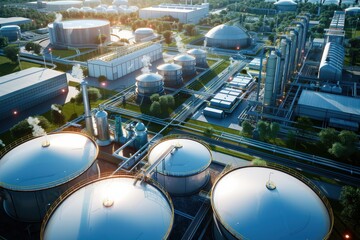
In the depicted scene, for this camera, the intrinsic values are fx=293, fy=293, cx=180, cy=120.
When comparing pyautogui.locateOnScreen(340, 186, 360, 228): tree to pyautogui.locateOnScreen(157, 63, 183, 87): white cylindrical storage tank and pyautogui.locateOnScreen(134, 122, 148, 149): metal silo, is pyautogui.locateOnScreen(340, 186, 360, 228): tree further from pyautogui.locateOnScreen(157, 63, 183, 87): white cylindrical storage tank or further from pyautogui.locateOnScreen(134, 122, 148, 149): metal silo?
pyautogui.locateOnScreen(157, 63, 183, 87): white cylindrical storage tank

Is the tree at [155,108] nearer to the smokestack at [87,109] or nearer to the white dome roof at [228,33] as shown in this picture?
the smokestack at [87,109]

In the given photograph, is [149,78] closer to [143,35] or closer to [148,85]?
[148,85]

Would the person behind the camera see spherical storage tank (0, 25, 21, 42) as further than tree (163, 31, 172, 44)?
Yes

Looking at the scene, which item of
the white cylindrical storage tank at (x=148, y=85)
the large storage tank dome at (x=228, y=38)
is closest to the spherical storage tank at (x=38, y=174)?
the white cylindrical storage tank at (x=148, y=85)

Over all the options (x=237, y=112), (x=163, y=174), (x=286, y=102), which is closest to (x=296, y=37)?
(x=286, y=102)

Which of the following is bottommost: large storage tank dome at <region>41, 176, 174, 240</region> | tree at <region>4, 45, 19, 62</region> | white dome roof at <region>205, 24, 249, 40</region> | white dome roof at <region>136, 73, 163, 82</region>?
large storage tank dome at <region>41, 176, 174, 240</region>

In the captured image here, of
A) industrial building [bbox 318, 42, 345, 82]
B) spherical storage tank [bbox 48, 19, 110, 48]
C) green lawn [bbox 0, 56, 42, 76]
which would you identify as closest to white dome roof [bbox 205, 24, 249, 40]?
industrial building [bbox 318, 42, 345, 82]

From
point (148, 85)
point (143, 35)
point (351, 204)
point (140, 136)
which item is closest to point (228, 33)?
point (143, 35)
